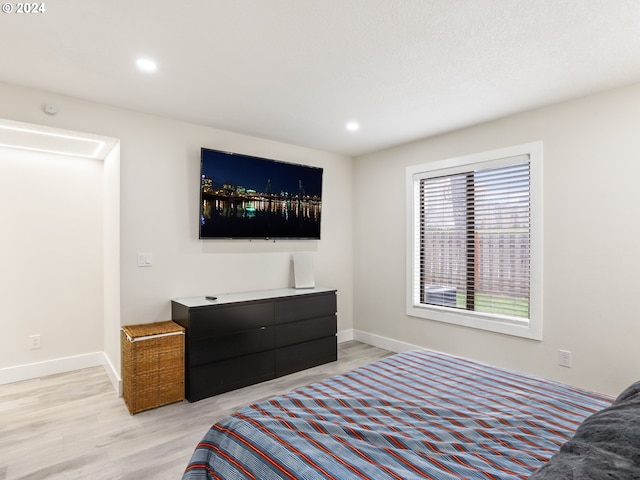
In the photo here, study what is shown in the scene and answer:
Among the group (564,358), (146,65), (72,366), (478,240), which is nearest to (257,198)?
(146,65)

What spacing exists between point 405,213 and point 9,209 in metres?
4.12

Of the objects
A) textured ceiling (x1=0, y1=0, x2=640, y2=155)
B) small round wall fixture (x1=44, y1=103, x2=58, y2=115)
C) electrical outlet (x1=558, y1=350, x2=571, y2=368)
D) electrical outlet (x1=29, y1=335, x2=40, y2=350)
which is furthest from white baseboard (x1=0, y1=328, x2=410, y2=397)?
textured ceiling (x1=0, y1=0, x2=640, y2=155)

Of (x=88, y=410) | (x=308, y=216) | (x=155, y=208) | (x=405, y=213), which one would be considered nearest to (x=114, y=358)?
(x=88, y=410)

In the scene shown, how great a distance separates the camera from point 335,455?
115 centimetres

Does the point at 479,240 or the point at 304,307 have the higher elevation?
the point at 479,240

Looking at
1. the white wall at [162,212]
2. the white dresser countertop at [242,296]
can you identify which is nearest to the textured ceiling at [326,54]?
the white wall at [162,212]

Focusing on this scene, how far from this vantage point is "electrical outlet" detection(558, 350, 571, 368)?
9.66ft

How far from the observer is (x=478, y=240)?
11.9ft

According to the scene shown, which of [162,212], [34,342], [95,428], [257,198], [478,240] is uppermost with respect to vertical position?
[257,198]

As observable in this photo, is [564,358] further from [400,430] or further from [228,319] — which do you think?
[228,319]

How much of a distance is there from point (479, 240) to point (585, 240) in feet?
2.99

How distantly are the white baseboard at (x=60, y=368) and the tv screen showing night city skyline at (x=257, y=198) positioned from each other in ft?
5.26

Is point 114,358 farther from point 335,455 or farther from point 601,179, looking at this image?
point 601,179

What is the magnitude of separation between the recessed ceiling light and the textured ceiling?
0.06 metres
